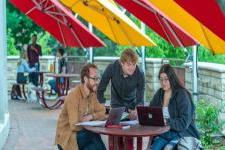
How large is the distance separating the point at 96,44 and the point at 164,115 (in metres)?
5.72

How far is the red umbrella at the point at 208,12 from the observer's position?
5047 millimetres

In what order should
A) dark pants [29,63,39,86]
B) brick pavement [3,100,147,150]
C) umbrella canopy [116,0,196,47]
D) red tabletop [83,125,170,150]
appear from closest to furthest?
1. red tabletop [83,125,170,150]
2. umbrella canopy [116,0,196,47]
3. brick pavement [3,100,147,150]
4. dark pants [29,63,39,86]

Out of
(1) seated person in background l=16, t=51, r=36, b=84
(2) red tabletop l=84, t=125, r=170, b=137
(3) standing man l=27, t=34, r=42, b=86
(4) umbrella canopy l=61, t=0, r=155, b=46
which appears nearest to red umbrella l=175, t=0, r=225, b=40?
(2) red tabletop l=84, t=125, r=170, b=137

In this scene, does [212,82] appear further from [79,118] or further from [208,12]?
[208,12]

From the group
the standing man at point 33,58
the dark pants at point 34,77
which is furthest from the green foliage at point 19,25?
the dark pants at point 34,77

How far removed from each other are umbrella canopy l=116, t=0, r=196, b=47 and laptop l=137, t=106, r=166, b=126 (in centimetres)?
147

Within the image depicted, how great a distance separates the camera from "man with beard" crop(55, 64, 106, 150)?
715 cm

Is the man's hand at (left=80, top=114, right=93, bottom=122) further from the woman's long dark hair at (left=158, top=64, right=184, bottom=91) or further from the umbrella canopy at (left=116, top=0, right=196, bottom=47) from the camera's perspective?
the umbrella canopy at (left=116, top=0, right=196, bottom=47)

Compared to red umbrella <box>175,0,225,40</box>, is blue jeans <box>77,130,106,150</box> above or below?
below

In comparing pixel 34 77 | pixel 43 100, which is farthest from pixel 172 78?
pixel 34 77

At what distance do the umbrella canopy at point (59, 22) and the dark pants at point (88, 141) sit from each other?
214 inches

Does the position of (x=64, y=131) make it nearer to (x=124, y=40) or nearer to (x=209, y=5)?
(x=209, y=5)

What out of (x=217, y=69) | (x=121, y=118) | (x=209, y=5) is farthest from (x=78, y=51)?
(x=209, y=5)

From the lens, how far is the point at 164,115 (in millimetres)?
7258
